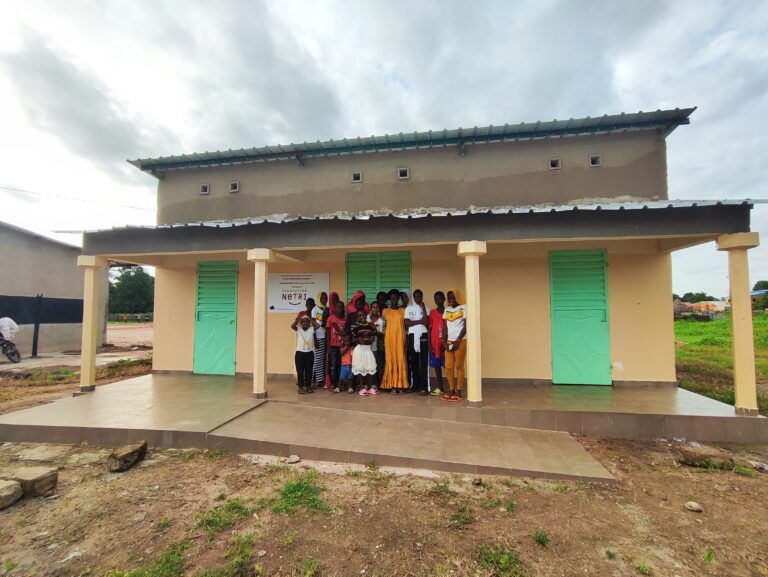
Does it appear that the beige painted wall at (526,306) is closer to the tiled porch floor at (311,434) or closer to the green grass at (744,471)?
the tiled porch floor at (311,434)

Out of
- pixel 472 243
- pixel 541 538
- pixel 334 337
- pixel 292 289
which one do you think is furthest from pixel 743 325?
pixel 292 289

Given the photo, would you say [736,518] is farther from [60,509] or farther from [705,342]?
[705,342]

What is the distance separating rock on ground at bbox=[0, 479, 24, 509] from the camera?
3068 mm

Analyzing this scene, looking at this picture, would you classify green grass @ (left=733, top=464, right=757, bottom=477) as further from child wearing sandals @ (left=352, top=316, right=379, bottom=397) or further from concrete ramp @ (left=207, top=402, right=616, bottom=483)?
child wearing sandals @ (left=352, top=316, right=379, bottom=397)

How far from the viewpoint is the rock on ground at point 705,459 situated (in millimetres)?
3686

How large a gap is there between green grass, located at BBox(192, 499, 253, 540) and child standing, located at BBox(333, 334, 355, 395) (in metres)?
2.71

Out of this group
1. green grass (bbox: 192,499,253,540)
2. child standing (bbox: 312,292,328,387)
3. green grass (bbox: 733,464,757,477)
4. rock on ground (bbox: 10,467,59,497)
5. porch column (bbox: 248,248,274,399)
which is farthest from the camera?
child standing (bbox: 312,292,328,387)

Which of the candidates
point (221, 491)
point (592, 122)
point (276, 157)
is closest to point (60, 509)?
point (221, 491)

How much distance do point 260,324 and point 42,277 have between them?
38.6 ft

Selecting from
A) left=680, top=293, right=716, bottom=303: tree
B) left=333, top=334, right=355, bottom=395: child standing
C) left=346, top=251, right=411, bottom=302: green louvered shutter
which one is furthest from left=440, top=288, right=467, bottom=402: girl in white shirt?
left=680, top=293, right=716, bottom=303: tree

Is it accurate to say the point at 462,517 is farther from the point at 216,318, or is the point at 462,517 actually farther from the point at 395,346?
the point at 216,318

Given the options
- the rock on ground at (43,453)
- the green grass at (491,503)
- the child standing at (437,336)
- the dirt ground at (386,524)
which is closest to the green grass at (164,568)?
the dirt ground at (386,524)

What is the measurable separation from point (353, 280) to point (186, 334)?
3706mm

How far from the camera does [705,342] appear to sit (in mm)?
14359
